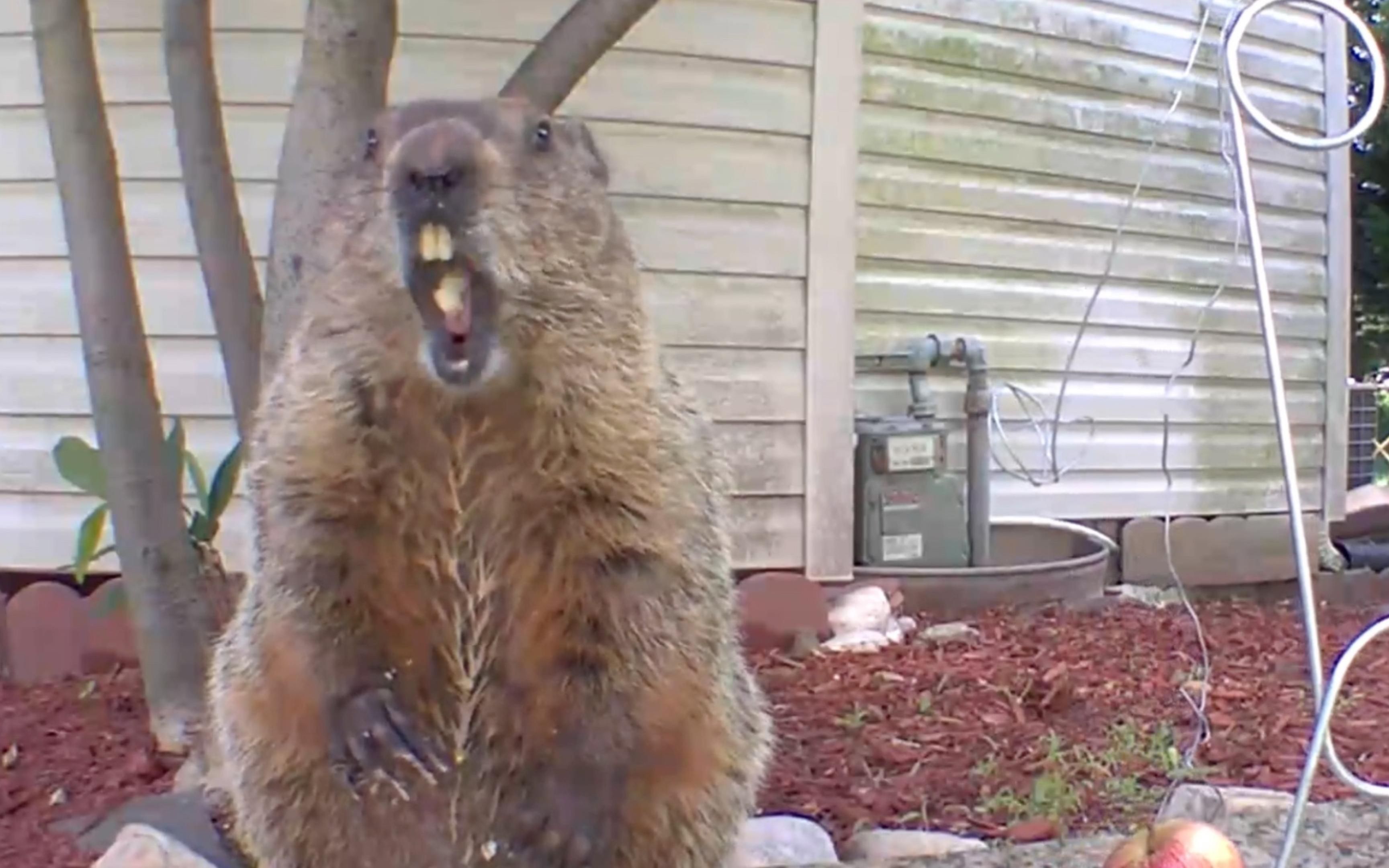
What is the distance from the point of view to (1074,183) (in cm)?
611

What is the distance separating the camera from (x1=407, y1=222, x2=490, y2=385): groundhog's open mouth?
176 cm

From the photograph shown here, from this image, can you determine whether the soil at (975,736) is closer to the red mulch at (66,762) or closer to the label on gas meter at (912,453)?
the red mulch at (66,762)

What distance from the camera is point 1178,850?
5.99ft

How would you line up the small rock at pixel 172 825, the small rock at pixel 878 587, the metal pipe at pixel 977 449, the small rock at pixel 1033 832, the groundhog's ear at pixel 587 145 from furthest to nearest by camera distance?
the metal pipe at pixel 977 449 → the small rock at pixel 878 587 → the small rock at pixel 1033 832 → the small rock at pixel 172 825 → the groundhog's ear at pixel 587 145

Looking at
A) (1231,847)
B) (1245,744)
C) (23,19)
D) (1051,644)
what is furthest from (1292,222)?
(1231,847)

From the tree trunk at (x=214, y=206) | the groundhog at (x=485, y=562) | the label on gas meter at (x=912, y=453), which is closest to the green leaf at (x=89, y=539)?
the tree trunk at (x=214, y=206)

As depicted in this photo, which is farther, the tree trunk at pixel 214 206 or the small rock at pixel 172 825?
the tree trunk at pixel 214 206

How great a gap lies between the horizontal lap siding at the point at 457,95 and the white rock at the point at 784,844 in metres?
1.61

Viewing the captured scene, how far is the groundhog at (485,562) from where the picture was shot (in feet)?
6.14

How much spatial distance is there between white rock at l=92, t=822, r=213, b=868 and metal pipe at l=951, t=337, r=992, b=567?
3435 mm

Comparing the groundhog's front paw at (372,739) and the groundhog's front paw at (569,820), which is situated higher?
the groundhog's front paw at (372,739)

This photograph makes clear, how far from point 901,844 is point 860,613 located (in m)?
1.89

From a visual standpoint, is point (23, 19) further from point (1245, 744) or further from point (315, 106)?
point (1245, 744)

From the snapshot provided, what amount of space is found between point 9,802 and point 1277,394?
8.50 ft
